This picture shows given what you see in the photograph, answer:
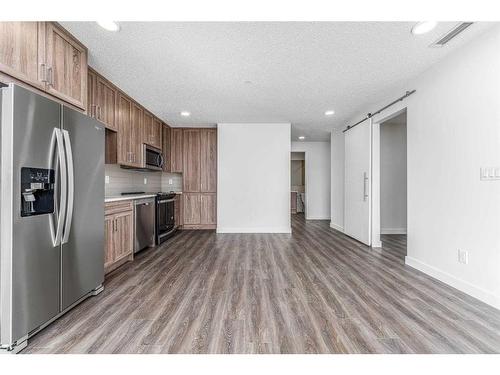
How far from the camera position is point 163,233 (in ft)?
15.1

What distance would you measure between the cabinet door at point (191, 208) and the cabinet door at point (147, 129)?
1.61 metres

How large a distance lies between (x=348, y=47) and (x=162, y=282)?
3134 millimetres

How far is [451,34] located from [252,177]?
3.94 m

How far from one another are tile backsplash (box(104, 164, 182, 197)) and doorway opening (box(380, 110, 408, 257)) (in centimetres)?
487

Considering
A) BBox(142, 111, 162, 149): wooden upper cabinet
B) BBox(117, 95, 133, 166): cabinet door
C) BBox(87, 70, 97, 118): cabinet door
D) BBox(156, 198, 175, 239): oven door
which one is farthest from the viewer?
BBox(142, 111, 162, 149): wooden upper cabinet

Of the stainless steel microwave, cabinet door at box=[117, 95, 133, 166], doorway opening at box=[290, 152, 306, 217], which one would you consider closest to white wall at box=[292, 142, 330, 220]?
doorway opening at box=[290, 152, 306, 217]

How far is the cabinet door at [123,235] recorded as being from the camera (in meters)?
3.07

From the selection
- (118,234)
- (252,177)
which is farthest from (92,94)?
(252,177)

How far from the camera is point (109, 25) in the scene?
6.86 feet

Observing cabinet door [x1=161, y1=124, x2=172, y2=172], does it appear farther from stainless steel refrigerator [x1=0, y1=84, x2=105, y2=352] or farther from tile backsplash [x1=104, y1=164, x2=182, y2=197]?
stainless steel refrigerator [x1=0, y1=84, x2=105, y2=352]

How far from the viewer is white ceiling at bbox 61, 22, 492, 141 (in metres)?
2.17

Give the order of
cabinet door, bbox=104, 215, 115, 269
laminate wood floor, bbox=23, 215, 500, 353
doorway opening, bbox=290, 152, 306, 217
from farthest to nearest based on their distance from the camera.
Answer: doorway opening, bbox=290, 152, 306, 217 → cabinet door, bbox=104, 215, 115, 269 → laminate wood floor, bbox=23, 215, 500, 353

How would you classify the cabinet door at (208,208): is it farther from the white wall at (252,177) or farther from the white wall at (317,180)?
the white wall at (317,180)

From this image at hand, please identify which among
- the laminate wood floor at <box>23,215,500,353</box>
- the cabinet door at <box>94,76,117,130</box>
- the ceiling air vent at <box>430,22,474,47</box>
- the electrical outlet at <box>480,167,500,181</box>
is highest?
the ceiling air vent at <box>430,22,474,47</box>
